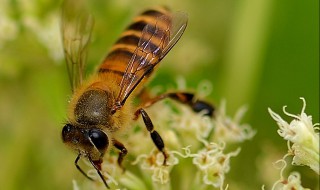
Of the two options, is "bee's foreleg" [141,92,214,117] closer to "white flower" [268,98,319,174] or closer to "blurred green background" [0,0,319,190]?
"blurred green background" [0,0,319,190]

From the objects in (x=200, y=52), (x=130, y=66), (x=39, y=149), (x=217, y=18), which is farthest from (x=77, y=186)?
(x=217, y=18)

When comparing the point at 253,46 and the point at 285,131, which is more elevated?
the point at 285,131

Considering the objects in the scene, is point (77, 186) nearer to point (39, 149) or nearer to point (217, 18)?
point (39, 149)

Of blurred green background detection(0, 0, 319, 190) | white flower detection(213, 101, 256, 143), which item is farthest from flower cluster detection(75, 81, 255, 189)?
blurred green background detection(0, 0, 319, 190)

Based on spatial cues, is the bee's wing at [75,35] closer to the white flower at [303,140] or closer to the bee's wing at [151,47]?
the bee's wing at [151,47]

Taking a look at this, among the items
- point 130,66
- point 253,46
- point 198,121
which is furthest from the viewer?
point 253,46

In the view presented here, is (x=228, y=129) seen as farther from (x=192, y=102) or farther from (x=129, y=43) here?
(x=129, y=43)

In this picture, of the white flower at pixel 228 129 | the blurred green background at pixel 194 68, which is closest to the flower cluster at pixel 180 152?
the white flower at pixel 228 129

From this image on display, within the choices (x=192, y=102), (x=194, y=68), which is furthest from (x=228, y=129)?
(x=194, y=68)
